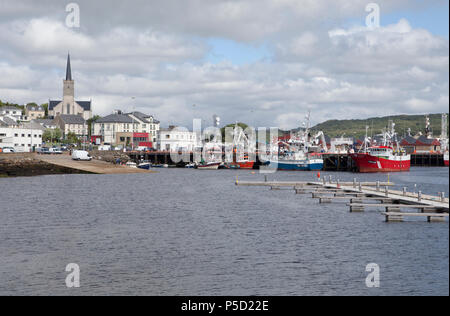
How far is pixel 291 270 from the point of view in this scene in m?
31.9

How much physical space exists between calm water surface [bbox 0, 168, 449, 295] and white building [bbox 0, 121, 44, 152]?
117214 millimetres

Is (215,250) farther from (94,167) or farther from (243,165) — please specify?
(243,165)

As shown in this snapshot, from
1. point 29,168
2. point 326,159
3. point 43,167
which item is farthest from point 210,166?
point 29,168

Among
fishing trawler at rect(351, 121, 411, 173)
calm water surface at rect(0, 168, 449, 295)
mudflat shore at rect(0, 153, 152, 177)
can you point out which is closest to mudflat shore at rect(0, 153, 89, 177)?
mudflat shore at rect(0, 153, 152, 177)

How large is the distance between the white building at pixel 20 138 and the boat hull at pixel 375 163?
103584 mm

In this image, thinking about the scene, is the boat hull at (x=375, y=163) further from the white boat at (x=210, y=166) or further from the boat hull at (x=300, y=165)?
the white boat at (x=210, y=166)

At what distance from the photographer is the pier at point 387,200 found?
4891 centimetres

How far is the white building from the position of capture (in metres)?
173

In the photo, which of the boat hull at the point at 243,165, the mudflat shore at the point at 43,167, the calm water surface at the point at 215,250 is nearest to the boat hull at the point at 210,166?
the boat hull at the point at 243,165

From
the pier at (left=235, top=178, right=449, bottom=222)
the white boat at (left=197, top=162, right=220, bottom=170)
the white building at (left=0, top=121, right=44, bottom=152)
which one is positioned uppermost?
the white building at (left=0, top=121, right=44, bottom=152)

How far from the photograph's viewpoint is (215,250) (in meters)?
37.7

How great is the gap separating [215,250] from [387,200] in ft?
92.8

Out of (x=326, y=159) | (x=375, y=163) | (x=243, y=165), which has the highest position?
(x=326, y=159)

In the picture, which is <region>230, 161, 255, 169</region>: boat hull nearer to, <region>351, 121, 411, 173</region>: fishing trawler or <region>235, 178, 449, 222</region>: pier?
<region>351, 121, 411, 173</region>: fishing trawler
